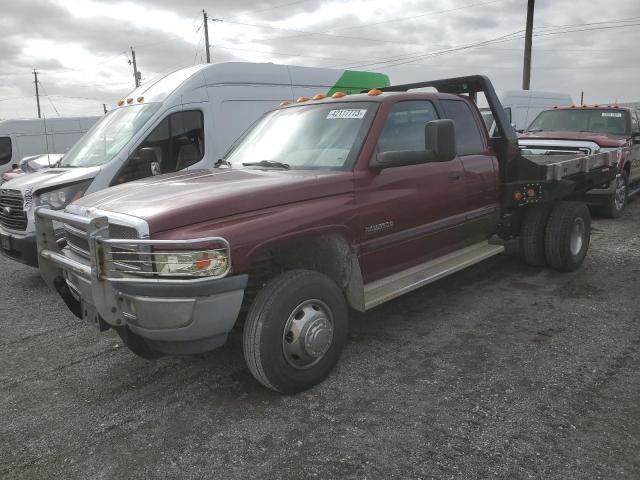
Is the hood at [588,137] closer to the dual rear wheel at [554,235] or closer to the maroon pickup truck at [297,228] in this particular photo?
the dual rear wheel at [554,235]

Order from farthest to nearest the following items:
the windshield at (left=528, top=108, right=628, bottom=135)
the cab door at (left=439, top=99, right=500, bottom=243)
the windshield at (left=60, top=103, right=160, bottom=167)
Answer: the windshield at (left=528, top=108, right=628, bottom=135), the windshield at (left=60, top=103, right=160, bottom=167), the cab door at (left=439, top=99, right=500, bottom=243)

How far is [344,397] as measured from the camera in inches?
130

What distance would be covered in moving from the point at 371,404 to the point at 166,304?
1361mm

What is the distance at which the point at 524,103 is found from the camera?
17.6 m

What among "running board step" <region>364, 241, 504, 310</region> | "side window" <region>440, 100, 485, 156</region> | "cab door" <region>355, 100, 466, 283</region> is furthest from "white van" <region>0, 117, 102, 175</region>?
"running board step" <region>364, 241, 504, 310</region>

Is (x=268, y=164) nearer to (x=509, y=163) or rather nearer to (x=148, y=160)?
(x=509, y=163)

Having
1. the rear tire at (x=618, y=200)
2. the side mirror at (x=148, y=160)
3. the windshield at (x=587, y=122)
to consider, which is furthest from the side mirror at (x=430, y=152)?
the windshield at (x=587, y=122)

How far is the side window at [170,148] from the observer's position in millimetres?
6445

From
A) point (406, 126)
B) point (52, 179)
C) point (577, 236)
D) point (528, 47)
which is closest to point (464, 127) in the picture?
point (406, 126)

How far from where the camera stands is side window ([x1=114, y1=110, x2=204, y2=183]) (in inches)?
254

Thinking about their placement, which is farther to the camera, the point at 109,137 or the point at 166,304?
the point at 109,137

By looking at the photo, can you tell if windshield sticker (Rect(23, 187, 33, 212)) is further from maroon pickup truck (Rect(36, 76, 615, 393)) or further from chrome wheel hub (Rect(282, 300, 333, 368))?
chrome wheel hub (Rect(282, 300, 333, 368))

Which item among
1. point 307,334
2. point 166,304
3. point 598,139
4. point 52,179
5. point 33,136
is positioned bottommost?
point 307,334

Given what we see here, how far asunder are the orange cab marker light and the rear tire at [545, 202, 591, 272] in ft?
13.7
